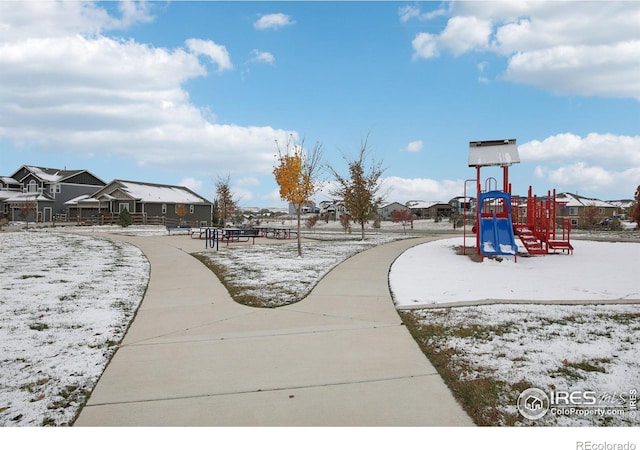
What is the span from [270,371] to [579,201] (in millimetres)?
79397

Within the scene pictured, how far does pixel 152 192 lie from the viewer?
53.3m

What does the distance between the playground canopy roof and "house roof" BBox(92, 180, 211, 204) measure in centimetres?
4326

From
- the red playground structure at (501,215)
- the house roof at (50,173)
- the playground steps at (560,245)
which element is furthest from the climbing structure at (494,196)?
the house roof at (50,173)

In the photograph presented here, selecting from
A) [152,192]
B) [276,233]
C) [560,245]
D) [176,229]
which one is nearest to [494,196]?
[560,245]

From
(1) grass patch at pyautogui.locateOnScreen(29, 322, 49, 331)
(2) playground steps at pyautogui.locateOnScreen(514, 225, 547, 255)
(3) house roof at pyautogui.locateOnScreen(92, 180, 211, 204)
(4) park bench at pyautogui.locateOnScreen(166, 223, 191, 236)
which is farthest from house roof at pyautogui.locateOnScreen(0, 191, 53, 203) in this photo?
(2) playground steps at pyautogui.locateOnScreen(514, 225, 547, 255)

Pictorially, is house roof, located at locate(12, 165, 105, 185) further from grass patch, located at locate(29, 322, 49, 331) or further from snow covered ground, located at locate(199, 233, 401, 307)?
grass patch, located at locate(29, 322, 49, 331)

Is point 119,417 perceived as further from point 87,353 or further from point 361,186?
point 361,186

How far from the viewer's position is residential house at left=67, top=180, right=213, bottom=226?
4953 cm

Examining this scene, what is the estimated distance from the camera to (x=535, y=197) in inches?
653

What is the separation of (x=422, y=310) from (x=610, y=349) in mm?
2877

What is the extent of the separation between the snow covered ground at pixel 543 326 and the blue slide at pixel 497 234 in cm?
229

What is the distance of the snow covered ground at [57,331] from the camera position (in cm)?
386
